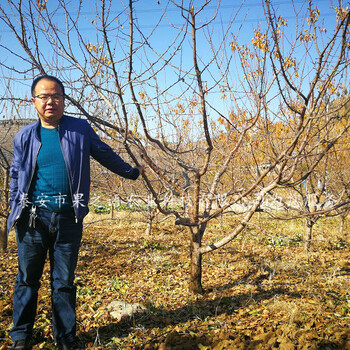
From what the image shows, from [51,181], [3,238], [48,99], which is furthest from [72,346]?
[3,238]

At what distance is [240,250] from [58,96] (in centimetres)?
409

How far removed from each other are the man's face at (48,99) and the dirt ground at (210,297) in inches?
58.2

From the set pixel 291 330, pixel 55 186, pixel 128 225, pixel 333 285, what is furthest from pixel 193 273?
pixel 128 225

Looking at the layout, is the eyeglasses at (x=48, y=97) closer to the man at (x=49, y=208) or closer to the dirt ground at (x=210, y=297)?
the man at (x=49, y=208)

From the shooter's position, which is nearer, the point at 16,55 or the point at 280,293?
the point at 16,55

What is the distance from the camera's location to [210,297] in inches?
119

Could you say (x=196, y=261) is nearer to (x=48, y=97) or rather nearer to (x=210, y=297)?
(x=210, y=297)

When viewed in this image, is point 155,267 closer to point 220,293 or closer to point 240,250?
point 220,293

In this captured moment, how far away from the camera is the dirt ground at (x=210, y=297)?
80.3 inches

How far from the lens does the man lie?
188 centimetres

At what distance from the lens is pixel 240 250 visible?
16.8 feet

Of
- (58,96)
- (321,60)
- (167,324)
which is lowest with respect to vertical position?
(167,324)

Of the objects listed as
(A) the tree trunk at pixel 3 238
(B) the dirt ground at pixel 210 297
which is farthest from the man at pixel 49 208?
(A) the tree trunk at pixel 3 238

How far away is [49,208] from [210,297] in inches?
75.2
